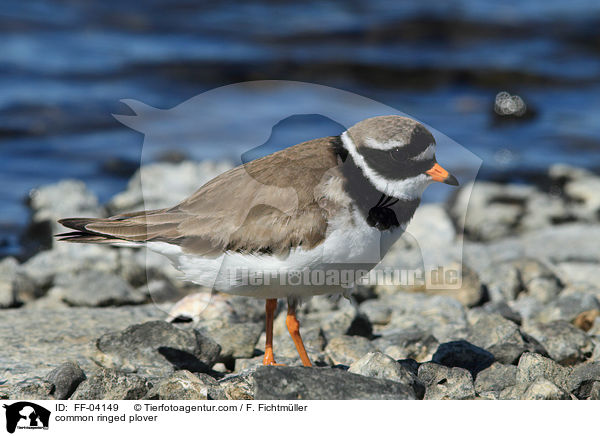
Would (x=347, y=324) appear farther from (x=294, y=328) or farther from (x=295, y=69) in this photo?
(x=295, y=69)

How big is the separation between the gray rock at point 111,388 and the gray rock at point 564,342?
286cm

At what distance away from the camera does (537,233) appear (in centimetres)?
923

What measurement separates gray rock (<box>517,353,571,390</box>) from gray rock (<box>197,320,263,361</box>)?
190 centimetres

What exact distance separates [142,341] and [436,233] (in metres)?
4.79

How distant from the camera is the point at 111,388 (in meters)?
4.21

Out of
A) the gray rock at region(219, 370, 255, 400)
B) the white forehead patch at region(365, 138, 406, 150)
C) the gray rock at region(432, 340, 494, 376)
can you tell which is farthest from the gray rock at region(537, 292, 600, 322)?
the gray rock at region(219, 370, 255, 400)

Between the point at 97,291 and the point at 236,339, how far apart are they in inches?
79.8

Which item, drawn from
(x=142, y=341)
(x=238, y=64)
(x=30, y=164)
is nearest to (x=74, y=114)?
(x=30, y=164)

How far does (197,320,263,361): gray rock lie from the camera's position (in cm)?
533

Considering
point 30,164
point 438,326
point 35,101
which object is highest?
point 35,101

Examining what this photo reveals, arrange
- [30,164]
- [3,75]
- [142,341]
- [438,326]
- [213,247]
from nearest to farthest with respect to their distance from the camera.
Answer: [213,247] < [142,341] < [438,326] < [30,164] < [3,75]

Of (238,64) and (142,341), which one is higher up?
(238,64)

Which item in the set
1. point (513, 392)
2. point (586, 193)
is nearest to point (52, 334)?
point (513, 392)
